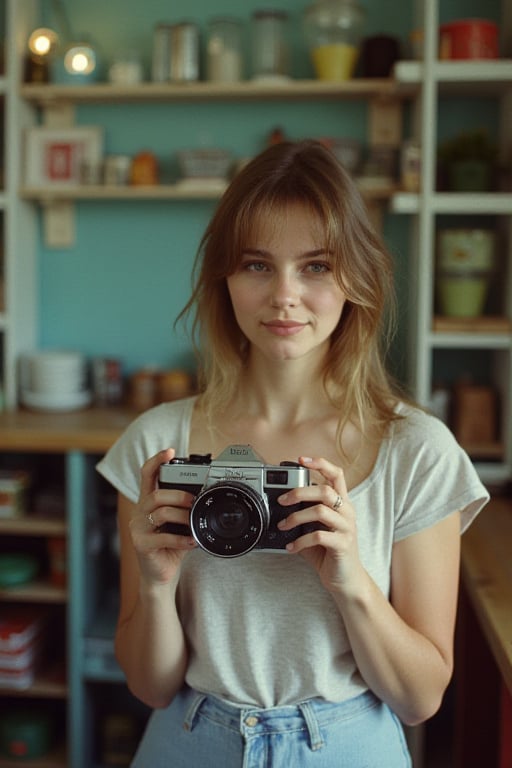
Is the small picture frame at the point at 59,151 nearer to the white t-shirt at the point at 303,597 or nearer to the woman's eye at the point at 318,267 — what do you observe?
the woman's eye at the point at 318,267

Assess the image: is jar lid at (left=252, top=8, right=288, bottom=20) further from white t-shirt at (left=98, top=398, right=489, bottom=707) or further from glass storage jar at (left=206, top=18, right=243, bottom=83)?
white t-shirt at (left=98, top=398, right=489, bottom=707)

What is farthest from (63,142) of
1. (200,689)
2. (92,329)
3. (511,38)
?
(200,689)

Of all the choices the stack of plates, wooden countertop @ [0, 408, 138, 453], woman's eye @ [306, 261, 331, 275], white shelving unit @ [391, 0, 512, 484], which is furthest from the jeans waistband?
the stack of plates

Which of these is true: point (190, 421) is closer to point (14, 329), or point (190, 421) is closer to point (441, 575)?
point (441, 575)

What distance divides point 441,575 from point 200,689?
0.38 meters

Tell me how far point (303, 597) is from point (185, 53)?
70.3 inches

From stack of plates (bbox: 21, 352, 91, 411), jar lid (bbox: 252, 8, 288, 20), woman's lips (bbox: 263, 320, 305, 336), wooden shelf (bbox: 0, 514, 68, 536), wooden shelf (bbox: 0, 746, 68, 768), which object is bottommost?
wooden shelf (bbox: 0, 746, 68, 768)

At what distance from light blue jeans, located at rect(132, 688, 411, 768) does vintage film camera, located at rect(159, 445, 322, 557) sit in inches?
11.4

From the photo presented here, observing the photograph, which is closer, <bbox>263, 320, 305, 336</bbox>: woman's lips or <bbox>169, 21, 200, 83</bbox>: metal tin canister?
<bbox>263, 320, 305, 336</bbox>: woman's lips

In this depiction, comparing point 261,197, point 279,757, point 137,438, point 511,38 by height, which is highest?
point 511,38

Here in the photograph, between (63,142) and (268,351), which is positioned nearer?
(268,351)

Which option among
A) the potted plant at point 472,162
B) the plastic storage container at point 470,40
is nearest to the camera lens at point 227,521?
the potted plant at point 472,162

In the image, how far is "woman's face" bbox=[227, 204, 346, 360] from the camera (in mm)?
1135

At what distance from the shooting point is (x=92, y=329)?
2676mm
